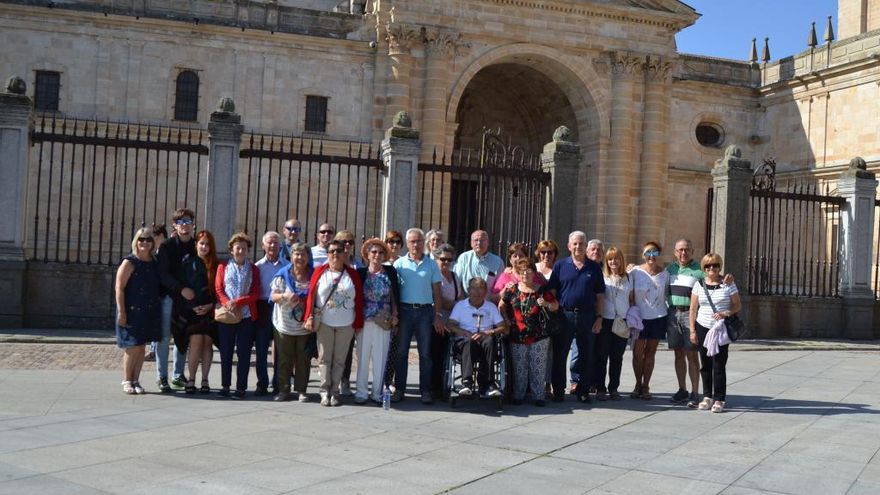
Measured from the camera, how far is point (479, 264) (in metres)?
9.80

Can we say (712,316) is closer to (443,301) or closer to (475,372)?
(475,372)

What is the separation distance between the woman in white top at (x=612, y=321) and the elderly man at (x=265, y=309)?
353 centimetres

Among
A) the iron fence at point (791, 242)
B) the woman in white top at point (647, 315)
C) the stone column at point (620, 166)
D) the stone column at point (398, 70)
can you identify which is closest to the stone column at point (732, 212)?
the iron fence at point (791, 242)

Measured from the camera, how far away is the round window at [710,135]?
107ft

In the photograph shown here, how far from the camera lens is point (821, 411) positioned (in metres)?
9.32

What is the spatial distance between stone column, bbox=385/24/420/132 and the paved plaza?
1750 cm

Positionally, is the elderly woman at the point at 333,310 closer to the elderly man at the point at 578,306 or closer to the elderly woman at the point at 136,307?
the elderly woman at the point at 136,307

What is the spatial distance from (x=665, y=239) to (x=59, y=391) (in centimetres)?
2477

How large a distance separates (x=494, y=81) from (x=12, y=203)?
69.9 feet

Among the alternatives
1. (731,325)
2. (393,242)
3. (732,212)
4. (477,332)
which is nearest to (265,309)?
(393,242)

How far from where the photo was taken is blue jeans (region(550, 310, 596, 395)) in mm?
9539

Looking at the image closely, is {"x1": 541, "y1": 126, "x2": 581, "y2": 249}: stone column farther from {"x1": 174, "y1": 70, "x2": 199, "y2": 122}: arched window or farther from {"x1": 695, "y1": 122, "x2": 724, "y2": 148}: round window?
{"x1": 695, "y1": 122, "x2": 724, "y2": 148}: round window

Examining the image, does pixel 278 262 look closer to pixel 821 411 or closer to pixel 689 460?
pixel 689 460

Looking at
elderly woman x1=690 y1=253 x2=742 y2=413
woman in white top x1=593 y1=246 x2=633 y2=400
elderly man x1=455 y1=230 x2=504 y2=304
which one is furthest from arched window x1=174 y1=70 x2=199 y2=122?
elderly woman x1=690 y1=253 x2=742 y2=413
